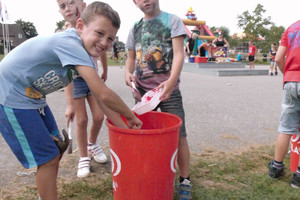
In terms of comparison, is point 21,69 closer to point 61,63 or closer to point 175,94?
point 61,63

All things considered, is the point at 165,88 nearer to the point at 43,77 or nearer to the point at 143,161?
the point at 143,161

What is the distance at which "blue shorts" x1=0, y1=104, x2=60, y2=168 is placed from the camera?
138cm

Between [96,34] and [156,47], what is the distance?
0.64 metres

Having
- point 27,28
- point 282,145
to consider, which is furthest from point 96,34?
point 27,28

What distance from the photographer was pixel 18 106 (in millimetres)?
1372

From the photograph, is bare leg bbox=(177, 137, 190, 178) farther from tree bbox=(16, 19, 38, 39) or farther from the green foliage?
tree bbox=(16, 19, 38, 39)

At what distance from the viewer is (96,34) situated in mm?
1328

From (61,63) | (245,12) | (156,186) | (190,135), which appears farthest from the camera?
(245,12)

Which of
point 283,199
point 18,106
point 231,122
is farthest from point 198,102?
point 18,106

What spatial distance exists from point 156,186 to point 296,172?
120 centimetres

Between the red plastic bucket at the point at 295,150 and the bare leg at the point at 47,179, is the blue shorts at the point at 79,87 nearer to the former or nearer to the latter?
the bare leg at the point at 47,179

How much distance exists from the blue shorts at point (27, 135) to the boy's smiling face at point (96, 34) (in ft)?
1.55

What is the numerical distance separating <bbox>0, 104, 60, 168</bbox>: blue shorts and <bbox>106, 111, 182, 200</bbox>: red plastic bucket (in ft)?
1.19

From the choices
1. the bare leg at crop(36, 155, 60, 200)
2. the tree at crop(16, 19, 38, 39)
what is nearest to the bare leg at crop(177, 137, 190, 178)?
the bare leg at crop(36, 155, 60, 200)
